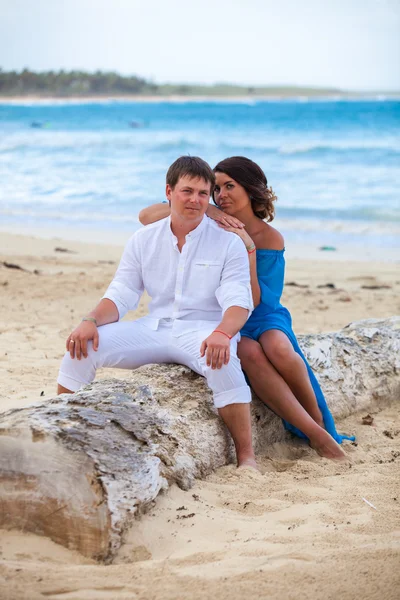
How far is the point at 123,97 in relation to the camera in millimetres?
122125

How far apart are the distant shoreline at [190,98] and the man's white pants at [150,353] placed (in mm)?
105952

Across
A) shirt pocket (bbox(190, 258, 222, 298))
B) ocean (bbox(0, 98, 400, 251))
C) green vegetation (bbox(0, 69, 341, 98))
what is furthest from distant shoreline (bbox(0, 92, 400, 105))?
shirt pocket (bbox(190, 258, 222, 298))

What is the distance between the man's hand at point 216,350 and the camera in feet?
11.2

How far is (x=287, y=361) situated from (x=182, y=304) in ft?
2.20

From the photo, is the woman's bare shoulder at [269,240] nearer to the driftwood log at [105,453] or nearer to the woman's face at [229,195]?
the woman's face at [229,195]

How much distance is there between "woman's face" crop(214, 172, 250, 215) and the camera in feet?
13.7

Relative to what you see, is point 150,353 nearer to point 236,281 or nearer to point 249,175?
point 236,281

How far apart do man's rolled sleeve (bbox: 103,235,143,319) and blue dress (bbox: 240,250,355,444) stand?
2.23ft

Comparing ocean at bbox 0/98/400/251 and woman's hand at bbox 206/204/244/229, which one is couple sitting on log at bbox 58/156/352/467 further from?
ocean at bbox 0/98/400/251

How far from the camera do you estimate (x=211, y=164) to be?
24547mm

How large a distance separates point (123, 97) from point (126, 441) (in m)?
125

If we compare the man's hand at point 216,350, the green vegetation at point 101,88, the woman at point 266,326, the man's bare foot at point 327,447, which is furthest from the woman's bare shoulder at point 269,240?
the green vegetation at point 101,88

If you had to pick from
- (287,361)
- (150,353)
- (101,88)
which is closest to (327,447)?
(287,361)

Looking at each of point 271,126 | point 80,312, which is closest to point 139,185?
point 80,312
